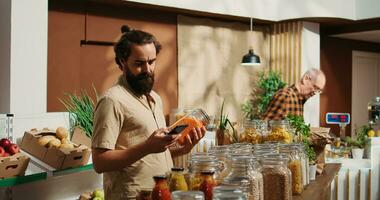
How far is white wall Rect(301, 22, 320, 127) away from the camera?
7.92 meters

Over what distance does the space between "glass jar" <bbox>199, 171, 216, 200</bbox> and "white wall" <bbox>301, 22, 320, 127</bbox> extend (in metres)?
6.70

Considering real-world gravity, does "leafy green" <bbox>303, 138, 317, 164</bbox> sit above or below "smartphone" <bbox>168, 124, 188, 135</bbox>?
below

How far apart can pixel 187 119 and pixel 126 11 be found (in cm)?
472

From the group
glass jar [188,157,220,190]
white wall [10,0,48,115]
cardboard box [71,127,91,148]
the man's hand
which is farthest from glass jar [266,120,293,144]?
white wall [10,0,48,115]

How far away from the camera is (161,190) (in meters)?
1.36

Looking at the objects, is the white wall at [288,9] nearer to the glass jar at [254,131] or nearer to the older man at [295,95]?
the older man at [295,95]

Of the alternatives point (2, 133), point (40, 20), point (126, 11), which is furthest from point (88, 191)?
point (126, 11)

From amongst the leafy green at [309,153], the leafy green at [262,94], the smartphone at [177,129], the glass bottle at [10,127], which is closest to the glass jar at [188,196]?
the smartphone at [177,129]

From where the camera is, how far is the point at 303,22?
7.86 m

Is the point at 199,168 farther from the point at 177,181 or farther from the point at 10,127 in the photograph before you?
the point at 10,127

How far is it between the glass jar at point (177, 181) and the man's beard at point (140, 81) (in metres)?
0.67

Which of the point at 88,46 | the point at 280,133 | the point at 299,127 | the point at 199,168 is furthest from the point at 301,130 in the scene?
the point at 88,46

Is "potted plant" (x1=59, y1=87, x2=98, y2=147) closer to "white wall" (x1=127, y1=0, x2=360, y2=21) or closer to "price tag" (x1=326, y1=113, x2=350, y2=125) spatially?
"price tag" (x1=326, y1=113, x2=350, y2=125)

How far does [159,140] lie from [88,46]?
14.7 feet
